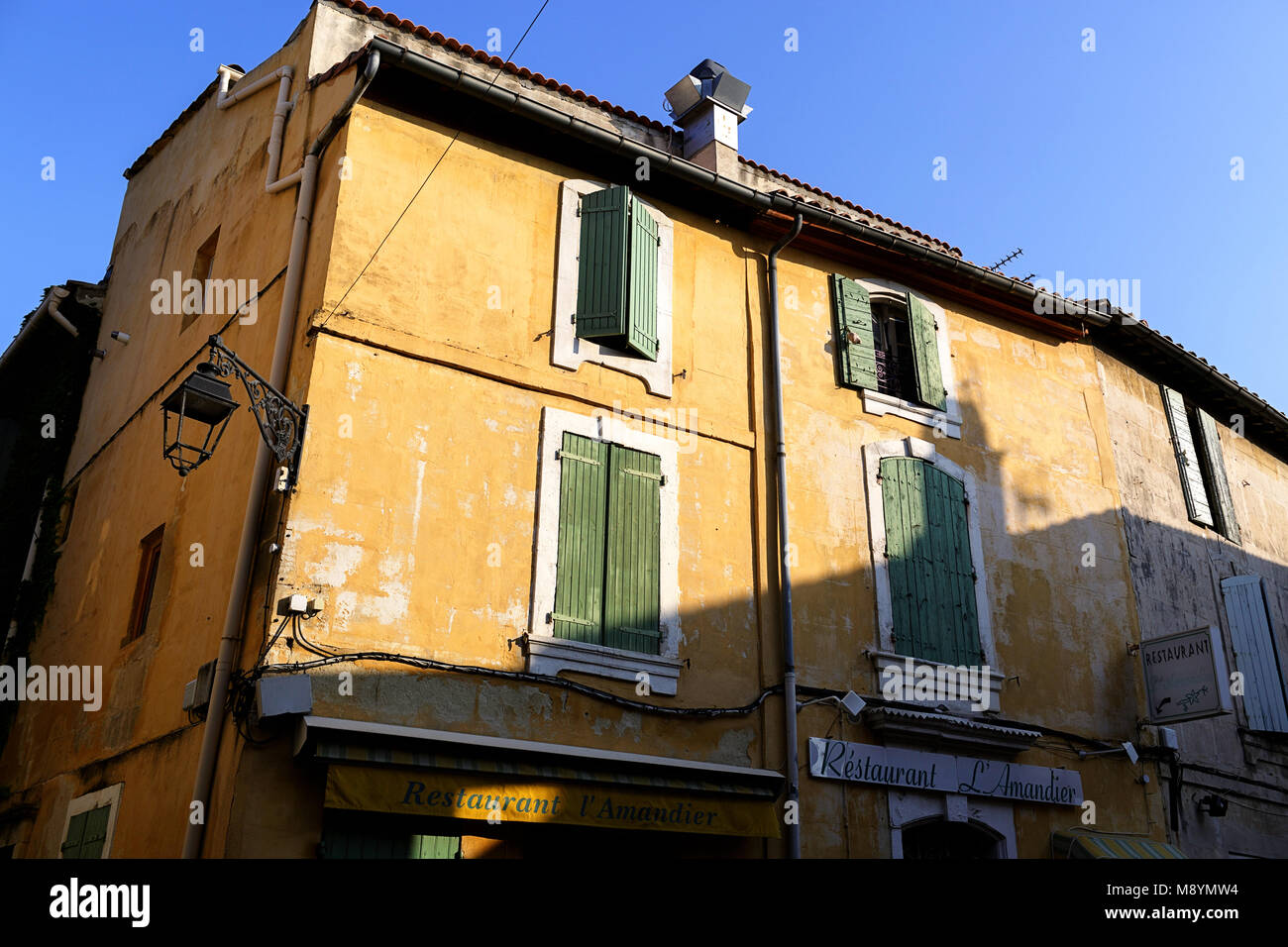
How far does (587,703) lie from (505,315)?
3.30 metres

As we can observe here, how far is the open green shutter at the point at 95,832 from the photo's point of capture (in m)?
9.07

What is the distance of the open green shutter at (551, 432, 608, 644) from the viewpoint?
9.16m

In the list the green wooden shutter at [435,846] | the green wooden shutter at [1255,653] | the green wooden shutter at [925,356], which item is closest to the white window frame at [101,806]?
the green wooden shutter at [435,846]

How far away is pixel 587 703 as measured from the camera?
8945 millimetres

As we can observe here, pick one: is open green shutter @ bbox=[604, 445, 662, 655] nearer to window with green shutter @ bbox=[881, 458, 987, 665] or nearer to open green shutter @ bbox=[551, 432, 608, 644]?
open green shutter @ bbox=[551, 432, 608, 644]

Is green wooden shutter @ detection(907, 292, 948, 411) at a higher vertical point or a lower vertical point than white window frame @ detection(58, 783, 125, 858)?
higher

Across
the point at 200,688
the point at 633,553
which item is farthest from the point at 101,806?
the point at 633,553

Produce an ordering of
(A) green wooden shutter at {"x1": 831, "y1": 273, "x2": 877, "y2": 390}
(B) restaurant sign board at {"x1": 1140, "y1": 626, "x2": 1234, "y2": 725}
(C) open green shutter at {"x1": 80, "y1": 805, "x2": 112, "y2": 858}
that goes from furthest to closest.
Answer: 1. (A) green wooden shutter at {"x1": 831, "y1": 273, "x2": 877, "y2": 390}
2. (B) restaurant sign board at {"x1": 1140, "y1": 626, "x2": 1234, "y2": 725}
3. (C) open green shutter at {"x1": 80, "y1": 805, "x2": 112, "y2": 858}

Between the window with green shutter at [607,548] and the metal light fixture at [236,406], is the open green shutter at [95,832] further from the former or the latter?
the window with green shutter at [607,548]

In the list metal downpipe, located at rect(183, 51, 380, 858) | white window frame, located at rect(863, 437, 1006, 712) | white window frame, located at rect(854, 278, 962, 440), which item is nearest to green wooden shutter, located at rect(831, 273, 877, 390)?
white window frame, located at rect(854, 278, 962, 440)

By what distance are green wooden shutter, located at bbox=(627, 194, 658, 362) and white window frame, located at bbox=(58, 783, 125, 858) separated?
18.1 ft

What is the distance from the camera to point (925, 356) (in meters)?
12.3

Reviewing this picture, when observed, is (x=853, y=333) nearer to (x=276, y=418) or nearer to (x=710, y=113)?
(x=710, y=113)
